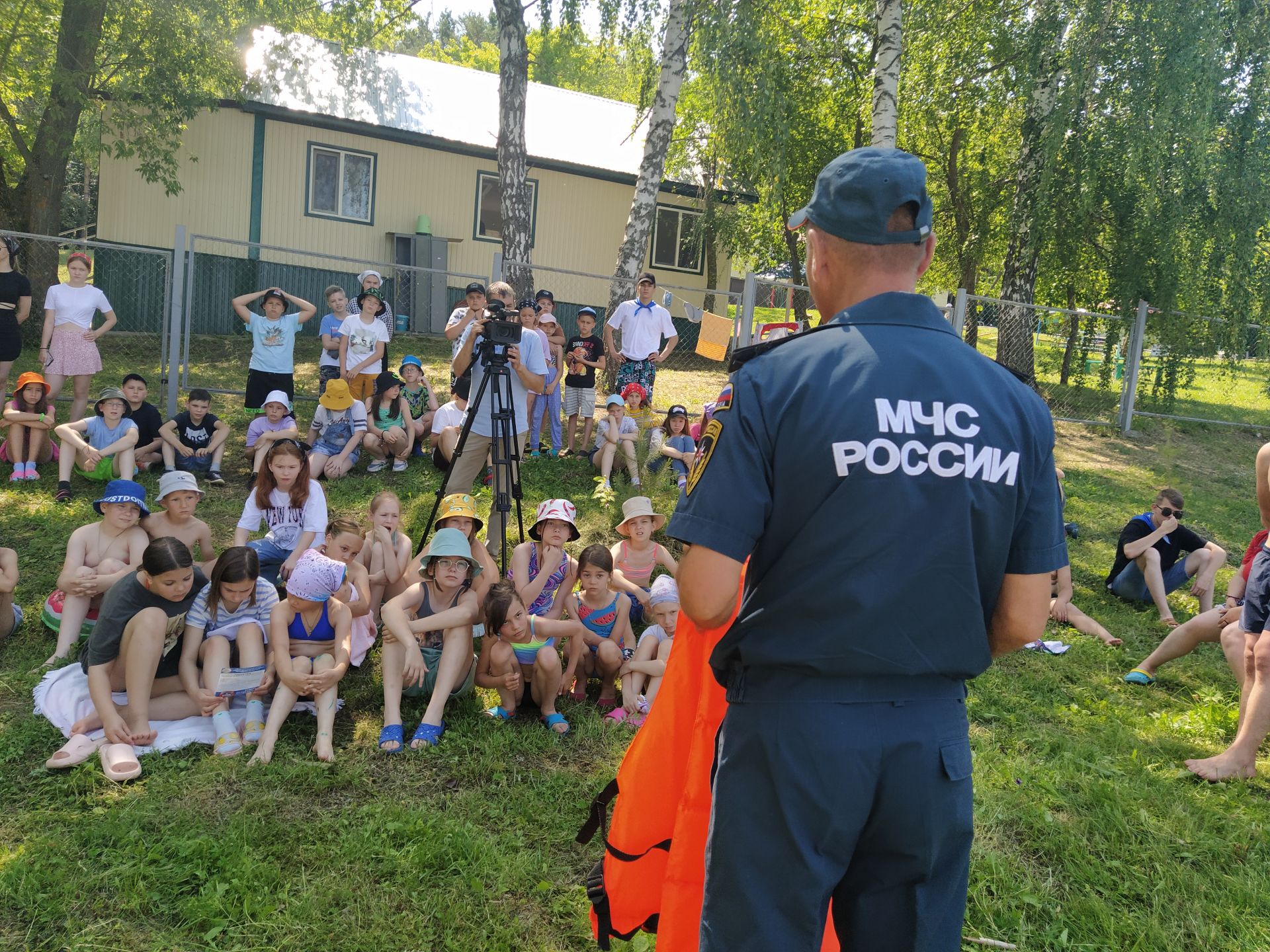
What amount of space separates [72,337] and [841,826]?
9090 mm

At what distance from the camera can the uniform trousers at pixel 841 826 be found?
1.70 metres

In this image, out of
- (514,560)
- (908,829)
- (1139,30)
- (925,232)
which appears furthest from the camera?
(1139,30)

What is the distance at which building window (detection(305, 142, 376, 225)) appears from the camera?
16.6 meters

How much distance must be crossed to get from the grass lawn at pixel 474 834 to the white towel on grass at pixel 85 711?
7 centimetres

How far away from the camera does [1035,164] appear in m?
12.2

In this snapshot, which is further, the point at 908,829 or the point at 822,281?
the point at 822,281

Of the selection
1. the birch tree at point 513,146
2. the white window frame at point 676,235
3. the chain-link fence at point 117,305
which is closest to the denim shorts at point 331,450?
the chain-link fence at point 117,305

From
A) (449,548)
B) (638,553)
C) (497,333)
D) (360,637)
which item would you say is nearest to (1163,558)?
(638,553)

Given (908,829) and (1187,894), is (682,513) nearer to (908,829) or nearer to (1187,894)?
(908,829)

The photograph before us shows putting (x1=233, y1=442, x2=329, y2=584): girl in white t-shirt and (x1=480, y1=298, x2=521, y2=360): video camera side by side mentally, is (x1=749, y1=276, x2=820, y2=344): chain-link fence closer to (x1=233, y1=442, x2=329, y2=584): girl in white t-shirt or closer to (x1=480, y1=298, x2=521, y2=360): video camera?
(x1=480, y1=298, x2=521, y2=360): video camera

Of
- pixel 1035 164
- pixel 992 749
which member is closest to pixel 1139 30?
pixel 1035 164

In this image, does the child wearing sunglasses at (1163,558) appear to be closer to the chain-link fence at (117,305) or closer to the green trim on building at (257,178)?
the chain-link fence at (117,305)

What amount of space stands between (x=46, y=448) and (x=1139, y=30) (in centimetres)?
1156

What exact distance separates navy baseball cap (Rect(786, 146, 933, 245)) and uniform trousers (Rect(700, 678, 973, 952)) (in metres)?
0.84
